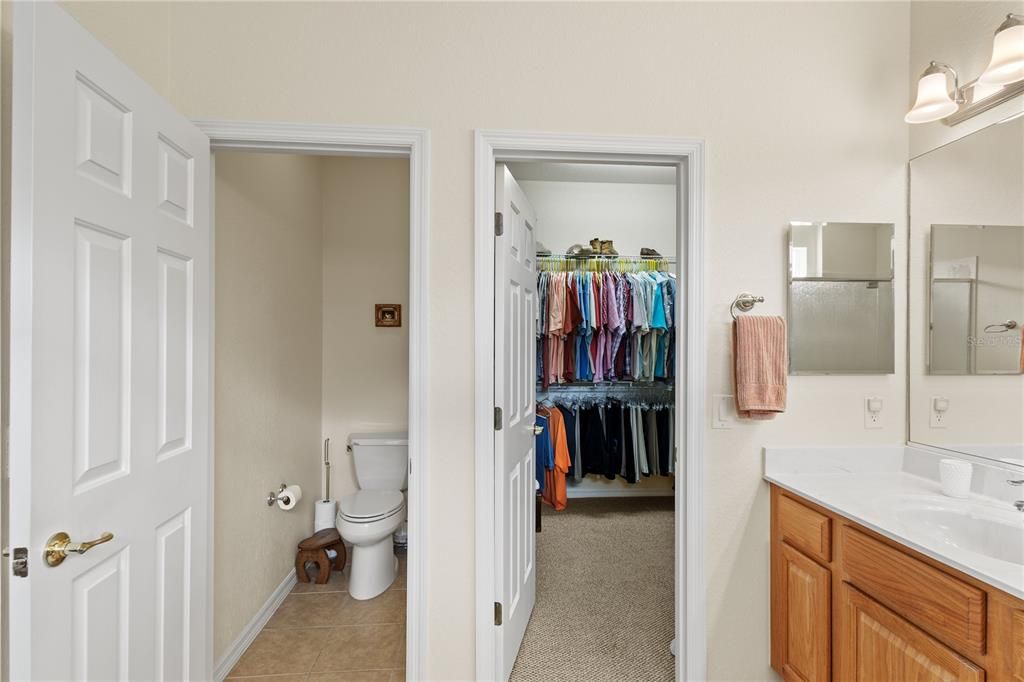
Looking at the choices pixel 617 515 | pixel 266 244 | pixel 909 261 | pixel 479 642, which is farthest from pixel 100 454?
pixel 617 515

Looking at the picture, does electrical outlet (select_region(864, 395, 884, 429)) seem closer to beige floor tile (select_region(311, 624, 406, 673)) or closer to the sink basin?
the sink basin

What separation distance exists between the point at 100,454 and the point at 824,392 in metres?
2.24

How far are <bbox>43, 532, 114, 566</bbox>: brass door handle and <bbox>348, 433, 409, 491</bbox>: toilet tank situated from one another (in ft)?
6.45

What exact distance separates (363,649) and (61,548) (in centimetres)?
150

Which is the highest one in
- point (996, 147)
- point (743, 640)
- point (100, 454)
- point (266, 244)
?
point (996, 147)

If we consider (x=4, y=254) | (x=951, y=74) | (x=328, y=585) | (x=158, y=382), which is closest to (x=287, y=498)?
(x=328, y=585)

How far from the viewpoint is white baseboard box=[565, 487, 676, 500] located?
13.7ft

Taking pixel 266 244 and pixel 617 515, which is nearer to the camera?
pixel 266 244

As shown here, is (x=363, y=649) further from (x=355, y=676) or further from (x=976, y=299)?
(x=976, y=299)

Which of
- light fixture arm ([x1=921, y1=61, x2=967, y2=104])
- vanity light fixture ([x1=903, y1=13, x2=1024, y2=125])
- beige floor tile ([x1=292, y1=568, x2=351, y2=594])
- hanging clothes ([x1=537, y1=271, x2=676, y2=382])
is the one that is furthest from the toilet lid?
light fixture arm ([x1=921, y1=61, x2=967, y2=104])

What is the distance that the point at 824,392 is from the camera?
1.82 metres

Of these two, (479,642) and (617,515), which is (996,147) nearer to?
(479,642)

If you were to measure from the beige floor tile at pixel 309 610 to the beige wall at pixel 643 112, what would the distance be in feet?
3.11

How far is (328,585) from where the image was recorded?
8.82 feet
